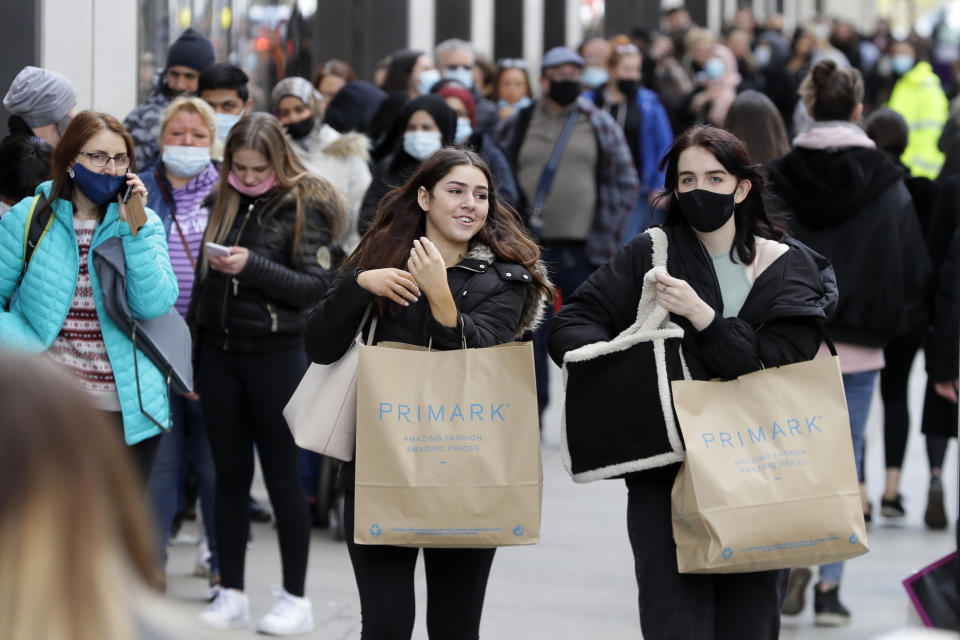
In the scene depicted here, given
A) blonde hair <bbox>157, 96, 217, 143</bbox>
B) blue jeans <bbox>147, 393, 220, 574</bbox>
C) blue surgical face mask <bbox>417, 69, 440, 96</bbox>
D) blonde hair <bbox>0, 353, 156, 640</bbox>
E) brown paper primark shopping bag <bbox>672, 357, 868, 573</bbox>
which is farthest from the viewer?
blue surgical face mask <bbox>417, 69, 440, 96</bbox>

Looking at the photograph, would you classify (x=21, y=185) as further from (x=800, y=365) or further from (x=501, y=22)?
→ (x=501, y=22)

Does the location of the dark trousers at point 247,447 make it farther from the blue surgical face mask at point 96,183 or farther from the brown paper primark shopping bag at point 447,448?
the brown paper primark shopping bag at point 447,448

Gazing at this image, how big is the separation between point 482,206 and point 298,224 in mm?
1615

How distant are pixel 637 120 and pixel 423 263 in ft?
22.4

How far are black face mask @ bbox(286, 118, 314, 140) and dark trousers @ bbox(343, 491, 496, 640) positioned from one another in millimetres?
3652

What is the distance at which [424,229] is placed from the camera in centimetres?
431

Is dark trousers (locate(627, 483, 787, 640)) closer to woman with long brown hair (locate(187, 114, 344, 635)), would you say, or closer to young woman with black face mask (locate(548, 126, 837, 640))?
young woman with black face mask (locate(548, 126, 837, 640))

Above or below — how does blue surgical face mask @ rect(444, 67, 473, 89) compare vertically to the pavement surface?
above

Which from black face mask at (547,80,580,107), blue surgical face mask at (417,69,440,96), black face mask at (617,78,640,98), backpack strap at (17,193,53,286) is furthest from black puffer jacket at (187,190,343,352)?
black face mask at (617,78,640,98)

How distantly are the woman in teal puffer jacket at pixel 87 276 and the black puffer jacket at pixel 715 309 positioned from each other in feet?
5.16

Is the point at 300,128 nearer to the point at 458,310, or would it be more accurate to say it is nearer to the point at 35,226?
the point at 35,226

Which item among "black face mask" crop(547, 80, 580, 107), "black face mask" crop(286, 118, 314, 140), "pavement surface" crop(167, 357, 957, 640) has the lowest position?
"pavement surface" crop(167, 357, 957, 640)

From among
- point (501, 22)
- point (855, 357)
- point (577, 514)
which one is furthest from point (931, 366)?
point (501, 22)

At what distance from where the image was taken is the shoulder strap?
910 cm
